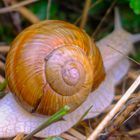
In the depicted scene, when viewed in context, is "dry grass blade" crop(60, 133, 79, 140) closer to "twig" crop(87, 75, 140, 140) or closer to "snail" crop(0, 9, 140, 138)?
"snail" crop(0, 9, 140, 138)

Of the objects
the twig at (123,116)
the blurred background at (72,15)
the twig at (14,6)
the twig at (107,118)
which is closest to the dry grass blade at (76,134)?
the twig at (123,116)

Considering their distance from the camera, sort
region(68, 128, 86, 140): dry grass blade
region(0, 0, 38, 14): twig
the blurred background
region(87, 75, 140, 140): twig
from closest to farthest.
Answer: region(87, 75, 140, 140): twig < region(68, 128, 86, 140): dry grass blade < region(0, 0, 38, 14): twig < the blurred background

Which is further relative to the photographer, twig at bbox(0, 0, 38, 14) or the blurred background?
the blurred background

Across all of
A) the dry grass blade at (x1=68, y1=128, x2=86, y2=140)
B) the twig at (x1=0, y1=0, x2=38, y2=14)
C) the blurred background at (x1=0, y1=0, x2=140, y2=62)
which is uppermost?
the twig at (x1=0, y1=0, x2=38, y2=14)

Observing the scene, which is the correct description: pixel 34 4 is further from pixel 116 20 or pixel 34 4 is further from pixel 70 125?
pixel 70 125

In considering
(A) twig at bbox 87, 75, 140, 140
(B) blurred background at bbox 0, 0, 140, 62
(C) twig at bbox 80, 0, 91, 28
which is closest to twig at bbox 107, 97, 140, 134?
(A) twig at bbox 87, 75, 140, 140

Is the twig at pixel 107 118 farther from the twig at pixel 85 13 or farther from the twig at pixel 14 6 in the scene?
the twig at pixel 14 6

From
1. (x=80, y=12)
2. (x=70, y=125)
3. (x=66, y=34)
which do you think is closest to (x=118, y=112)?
(x=70, y=125)
